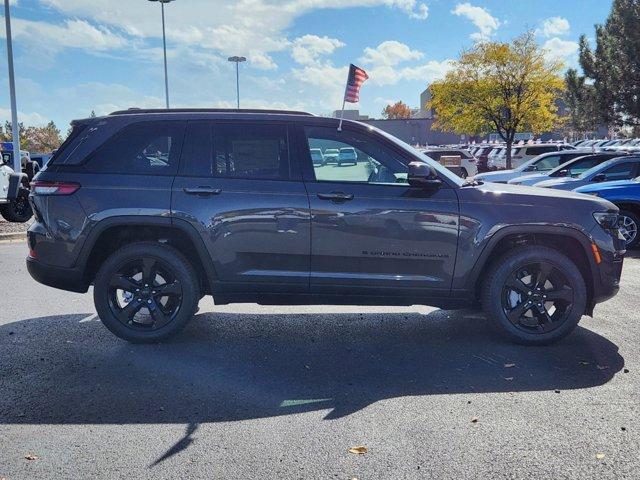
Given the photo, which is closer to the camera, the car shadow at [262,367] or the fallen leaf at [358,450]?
the fallen leaf at [358,450]

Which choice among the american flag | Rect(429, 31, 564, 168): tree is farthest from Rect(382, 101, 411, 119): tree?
the american flag

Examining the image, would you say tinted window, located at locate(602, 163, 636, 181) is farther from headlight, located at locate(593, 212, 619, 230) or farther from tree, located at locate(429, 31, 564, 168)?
tree, located at locate(429, 31, 564, 168)

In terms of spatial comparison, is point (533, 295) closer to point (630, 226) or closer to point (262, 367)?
point (262, 367)

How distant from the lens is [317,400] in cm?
392

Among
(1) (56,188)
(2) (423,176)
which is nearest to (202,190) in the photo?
(1) (56,188)

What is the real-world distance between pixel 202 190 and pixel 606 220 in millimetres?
3355

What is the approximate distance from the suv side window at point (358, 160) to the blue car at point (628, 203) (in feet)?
21.8

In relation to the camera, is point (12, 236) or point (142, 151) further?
point (12, 236)

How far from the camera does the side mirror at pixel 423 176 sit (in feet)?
14.9

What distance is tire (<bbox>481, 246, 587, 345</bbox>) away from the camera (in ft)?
16.2

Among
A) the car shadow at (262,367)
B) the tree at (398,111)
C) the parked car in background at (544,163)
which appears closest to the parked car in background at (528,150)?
the parked car in background at (544,163)

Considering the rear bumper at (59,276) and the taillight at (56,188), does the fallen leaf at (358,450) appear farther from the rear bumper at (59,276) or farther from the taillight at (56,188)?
the taillight at (56,188)

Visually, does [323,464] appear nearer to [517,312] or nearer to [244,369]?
[244,369]

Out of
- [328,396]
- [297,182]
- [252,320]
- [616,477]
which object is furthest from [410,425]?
[252,320]
